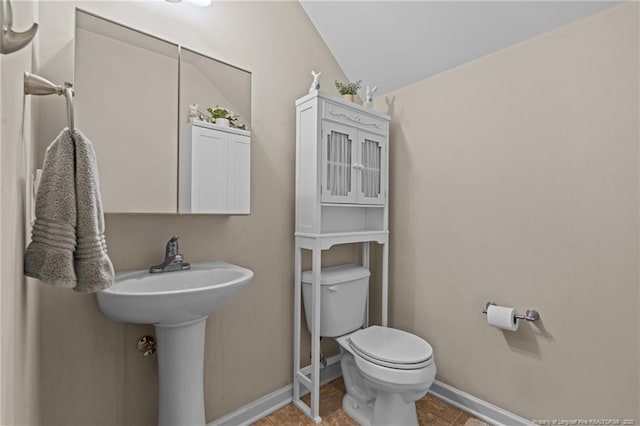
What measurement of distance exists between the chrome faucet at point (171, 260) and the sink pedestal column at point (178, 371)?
0.77ft

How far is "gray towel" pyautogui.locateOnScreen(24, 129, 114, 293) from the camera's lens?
707 mm

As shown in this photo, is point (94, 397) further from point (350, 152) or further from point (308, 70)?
point (308, 70)

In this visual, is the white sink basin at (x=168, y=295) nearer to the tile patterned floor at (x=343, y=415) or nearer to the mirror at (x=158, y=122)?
the mirror at (x=158, y=122)

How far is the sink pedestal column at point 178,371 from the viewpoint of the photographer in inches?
52.3

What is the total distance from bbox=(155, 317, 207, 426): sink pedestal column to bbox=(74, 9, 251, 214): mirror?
0.52 m

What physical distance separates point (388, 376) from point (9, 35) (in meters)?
1.67

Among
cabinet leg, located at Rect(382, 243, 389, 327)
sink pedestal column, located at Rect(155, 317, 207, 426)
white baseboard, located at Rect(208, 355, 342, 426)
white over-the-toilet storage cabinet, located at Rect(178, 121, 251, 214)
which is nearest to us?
sink pedestal column, located at Rect(155, 317, 207, 426)

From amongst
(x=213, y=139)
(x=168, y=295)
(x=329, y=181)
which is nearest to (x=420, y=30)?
(x=329, y=181)

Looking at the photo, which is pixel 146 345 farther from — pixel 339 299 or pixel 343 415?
pixel 343 415

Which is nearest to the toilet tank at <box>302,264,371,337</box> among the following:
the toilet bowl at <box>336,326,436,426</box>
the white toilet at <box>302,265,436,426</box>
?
the white toilet at <box>302,265,436,426</box>

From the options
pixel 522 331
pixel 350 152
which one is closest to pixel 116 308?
pixel 350 152

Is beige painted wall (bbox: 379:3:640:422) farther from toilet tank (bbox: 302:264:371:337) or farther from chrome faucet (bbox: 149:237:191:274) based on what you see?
chrome faucet (bbox: 149:237:191:274)

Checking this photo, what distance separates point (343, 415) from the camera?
72.6 inches

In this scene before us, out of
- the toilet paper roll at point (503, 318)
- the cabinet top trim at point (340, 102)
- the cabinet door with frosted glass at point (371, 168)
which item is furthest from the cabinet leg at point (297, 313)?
the toilet paper roll at point (503, 318)
